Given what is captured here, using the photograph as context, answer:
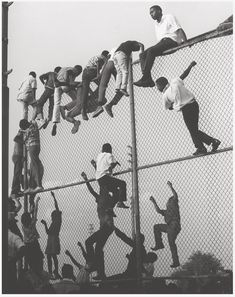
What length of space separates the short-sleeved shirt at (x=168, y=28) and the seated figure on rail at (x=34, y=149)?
3298 mm

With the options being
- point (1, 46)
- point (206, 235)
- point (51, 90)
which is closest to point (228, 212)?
point (206, 235)

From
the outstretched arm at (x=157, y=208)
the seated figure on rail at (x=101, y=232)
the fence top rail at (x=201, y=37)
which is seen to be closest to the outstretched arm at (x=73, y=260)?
the seated figure on rail at (x=101, y=232)

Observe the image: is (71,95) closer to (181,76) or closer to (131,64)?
(131,64)

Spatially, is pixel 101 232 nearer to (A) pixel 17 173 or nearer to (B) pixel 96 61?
(A) pixel 17 173

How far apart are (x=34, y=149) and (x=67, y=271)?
8.56 ft

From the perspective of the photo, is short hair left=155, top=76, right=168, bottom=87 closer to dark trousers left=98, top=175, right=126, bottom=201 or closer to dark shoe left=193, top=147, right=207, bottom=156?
dark shoe left=193, top=147, right=207, bottom=156

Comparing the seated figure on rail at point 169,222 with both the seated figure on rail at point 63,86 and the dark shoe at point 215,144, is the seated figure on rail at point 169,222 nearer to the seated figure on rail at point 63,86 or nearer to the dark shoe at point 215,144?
the dark shoe at point 215,144

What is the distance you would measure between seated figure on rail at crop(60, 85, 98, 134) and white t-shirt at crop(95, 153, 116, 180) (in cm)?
115

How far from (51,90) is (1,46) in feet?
13.0

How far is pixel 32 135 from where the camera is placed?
11.1m

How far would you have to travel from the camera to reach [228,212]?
786cm

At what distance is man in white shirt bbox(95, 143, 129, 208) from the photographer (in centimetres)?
928

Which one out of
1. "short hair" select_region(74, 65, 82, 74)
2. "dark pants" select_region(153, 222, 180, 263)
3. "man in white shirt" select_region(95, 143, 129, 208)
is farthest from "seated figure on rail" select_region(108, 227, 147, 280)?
"short hair" select_region(74, 65, 82, 74)

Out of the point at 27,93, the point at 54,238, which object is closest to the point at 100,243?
the point at 54,238
